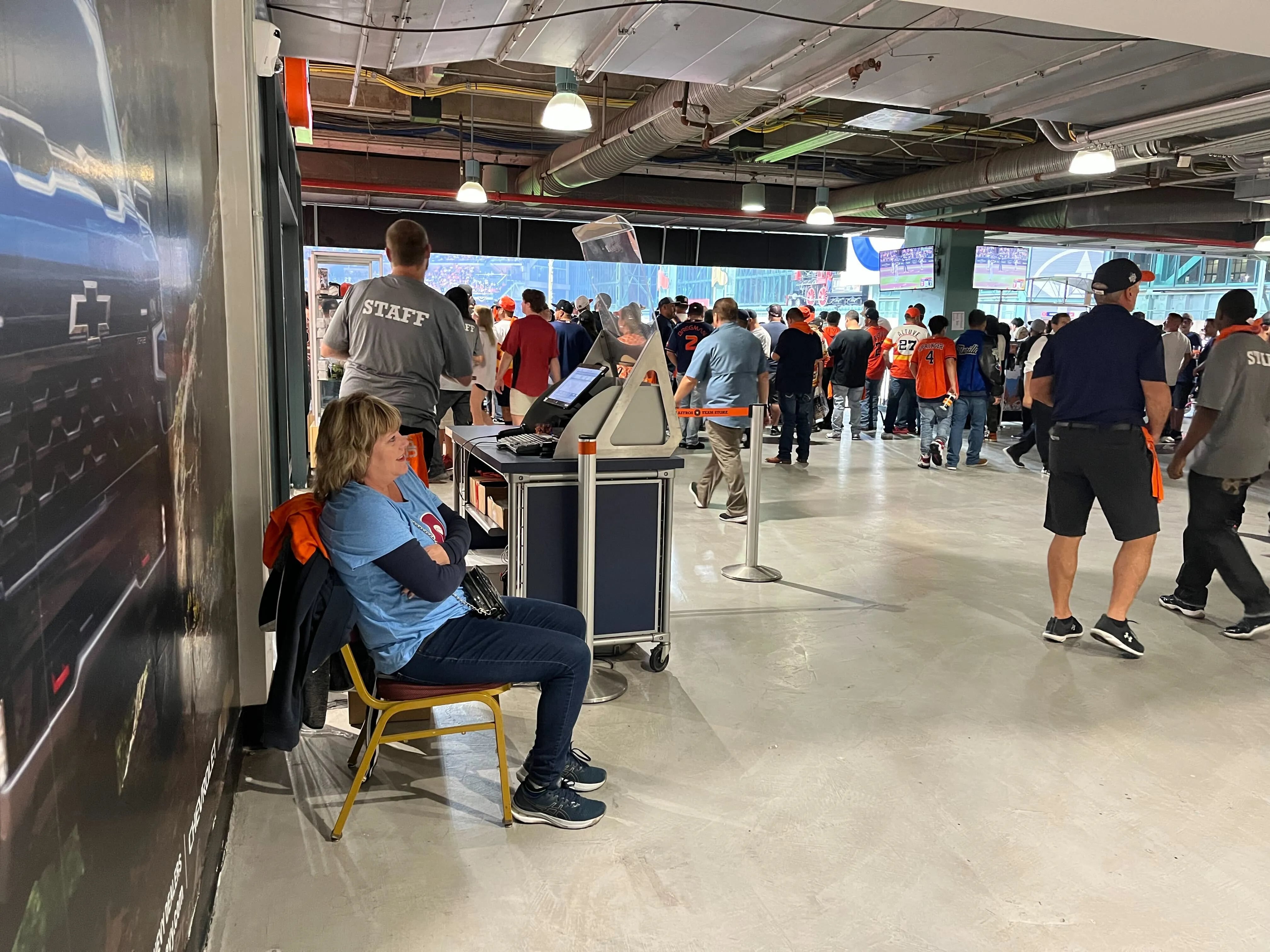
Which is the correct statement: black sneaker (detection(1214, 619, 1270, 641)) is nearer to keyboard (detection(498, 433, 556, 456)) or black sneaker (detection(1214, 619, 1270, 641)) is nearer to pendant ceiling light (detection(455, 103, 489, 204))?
keyboard (detection(498, 433, 556, 456))

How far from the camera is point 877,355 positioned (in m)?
10.7

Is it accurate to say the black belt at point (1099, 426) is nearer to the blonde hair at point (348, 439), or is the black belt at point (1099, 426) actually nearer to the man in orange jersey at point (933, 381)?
the blonde hair at point (348, 439)

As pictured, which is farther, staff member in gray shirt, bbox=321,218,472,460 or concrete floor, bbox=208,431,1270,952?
staff member in gray shirt, bbox=321,218,472,460

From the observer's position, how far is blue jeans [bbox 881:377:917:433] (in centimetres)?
1068

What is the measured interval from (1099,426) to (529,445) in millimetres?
2263

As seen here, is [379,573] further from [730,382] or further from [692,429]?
[692,429]

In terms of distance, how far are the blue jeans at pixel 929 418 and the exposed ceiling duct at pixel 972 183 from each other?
2310 millimetres

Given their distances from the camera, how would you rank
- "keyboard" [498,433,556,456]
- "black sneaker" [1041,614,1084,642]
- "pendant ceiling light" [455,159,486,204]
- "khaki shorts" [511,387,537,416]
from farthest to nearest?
"pendant ceiling light" [455,159,486,204] → "khaki shorts" [511,387,537,416] → "black sneaker" [1041,614,1084,642] → "keyboard" [498,433,556,456]

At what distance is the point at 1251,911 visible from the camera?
85.3 inches

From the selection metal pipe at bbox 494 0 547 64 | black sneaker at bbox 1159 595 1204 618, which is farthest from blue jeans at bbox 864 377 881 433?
metal pipe at bbox 494 0 547 64

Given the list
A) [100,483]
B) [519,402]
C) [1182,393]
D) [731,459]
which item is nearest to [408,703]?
[100,483]

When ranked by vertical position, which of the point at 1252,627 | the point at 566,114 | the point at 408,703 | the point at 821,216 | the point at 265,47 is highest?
the point at 821,216

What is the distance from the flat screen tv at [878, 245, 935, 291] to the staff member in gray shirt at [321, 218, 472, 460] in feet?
37.0

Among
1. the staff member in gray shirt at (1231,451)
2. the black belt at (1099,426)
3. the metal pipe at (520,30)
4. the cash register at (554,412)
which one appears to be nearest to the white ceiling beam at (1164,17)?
the staff member in gray shirt at (1231,451)
